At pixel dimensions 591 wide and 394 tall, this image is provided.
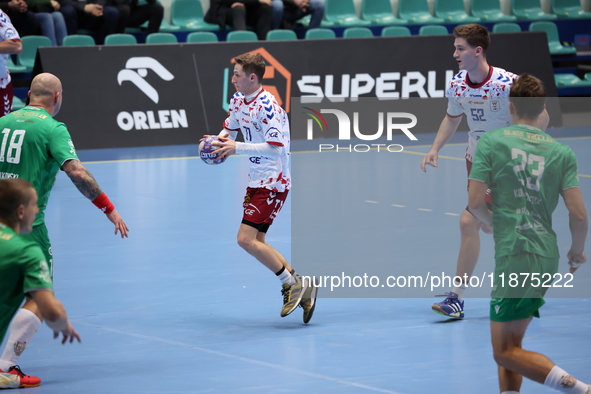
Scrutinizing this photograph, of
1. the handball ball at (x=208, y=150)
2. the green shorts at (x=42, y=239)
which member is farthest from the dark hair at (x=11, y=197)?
the handball ball at (x=208, y=150)

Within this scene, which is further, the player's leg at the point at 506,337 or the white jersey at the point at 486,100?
the white jersey at the point at 486,100

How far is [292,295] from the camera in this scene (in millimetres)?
7074

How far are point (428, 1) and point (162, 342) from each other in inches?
715

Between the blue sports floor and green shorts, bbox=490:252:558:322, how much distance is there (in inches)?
36.3

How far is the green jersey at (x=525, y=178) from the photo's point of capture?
4.67 metres

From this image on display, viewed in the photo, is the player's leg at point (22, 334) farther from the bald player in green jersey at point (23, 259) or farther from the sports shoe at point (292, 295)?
the sports shoe at point (292, 295)

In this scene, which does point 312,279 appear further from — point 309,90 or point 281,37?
point 281,37

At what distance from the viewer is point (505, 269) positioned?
4.70m

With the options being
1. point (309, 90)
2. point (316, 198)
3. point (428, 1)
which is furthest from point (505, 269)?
point (428, 1)

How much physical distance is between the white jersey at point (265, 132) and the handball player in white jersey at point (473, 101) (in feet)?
3.76

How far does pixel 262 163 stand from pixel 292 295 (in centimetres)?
107

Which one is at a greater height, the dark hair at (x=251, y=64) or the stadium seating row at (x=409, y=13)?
the stadium seating row at (x=409, y=13)

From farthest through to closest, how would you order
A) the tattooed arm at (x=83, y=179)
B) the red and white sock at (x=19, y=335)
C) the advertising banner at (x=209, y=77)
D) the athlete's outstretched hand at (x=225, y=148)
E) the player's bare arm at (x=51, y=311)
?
the advertising banner at (x=209, y=77), the athlete's outstretched hand at (x=225, y=148), the tattooed arm at (x=83, y=179), the red and white sock at (x=19, y=335), the player's bare arm at (x=51, y=311)

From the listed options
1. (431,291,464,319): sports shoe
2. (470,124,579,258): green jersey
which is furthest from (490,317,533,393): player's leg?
(431,291,464,319): sports shoe
